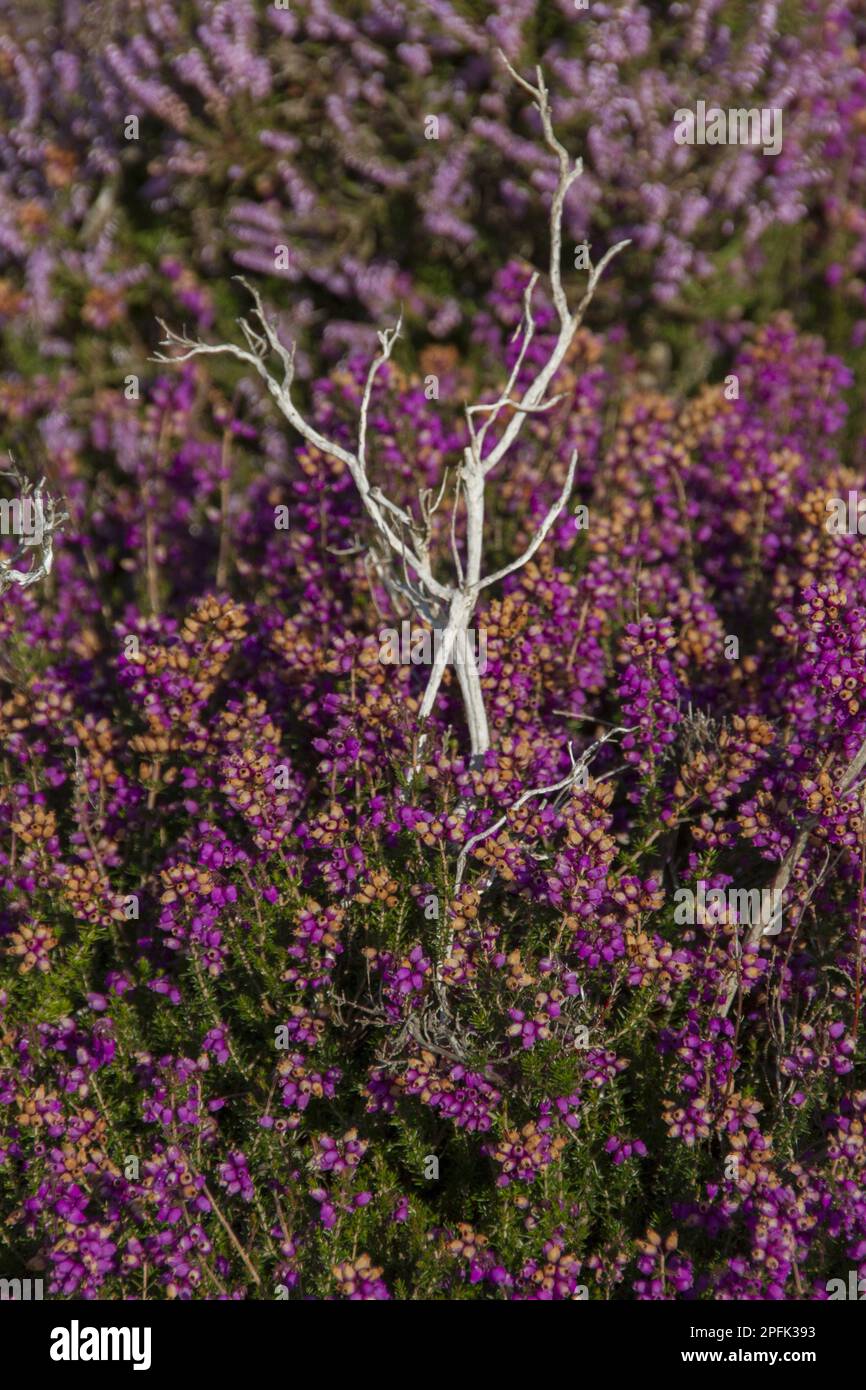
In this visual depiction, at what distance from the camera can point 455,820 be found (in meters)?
3.64

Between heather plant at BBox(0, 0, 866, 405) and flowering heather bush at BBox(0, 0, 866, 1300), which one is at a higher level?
heather plant at BBox(0, 0, 866, 405)

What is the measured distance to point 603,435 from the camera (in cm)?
640

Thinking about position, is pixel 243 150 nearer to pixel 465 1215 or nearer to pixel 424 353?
pixel 424 353

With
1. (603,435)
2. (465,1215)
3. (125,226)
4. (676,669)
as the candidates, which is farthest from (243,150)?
(465,1215)

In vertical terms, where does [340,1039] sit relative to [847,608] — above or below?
below

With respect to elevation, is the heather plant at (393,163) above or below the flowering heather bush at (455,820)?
above

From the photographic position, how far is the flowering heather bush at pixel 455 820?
3500 millimetres

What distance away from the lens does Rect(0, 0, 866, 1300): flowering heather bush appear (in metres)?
3.50

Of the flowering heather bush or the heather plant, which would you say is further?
the heather plant

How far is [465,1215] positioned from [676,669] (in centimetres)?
199

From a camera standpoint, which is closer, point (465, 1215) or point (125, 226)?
point (465, 1215)

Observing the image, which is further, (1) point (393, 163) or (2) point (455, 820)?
(1) point (393, 163)

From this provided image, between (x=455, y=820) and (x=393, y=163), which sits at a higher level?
(x=393, y=163)

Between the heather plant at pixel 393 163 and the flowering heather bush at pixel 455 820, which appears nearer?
the flowering heather bush at pixel 455 820
